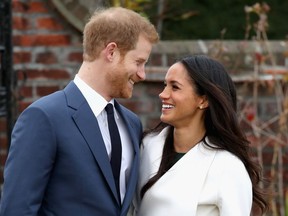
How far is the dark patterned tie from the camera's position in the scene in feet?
12.6

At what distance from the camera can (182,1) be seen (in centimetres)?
664

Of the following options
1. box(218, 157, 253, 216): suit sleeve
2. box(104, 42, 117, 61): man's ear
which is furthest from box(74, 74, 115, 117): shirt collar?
box(218, 157, 253, 216): suit sleeve

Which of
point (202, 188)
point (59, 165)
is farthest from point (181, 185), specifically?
point (59, 165)

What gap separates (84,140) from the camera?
375cm

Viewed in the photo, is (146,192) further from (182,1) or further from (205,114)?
(182,1)

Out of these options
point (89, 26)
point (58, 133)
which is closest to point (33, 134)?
point (58, 133)

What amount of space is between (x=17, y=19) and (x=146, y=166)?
2.08 m

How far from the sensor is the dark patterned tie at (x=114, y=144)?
385 cm

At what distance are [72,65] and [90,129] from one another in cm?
224

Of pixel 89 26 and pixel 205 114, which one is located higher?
pixel 89 26

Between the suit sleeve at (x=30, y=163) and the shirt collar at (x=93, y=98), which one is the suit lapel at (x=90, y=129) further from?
the suit sleeve at (x=30, y=163)

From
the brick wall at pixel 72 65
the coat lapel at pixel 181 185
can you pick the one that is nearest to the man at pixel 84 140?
the coat lapel at pixel 181 185

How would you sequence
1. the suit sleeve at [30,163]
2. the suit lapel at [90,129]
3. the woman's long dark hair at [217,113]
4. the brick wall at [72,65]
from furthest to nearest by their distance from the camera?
the brick wall at [72,65], the woman's long dark hair at [217,113], the suit lapel at [90,129], the suit sleeve at [30,163]

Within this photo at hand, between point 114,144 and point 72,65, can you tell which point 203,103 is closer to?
point 114,144
